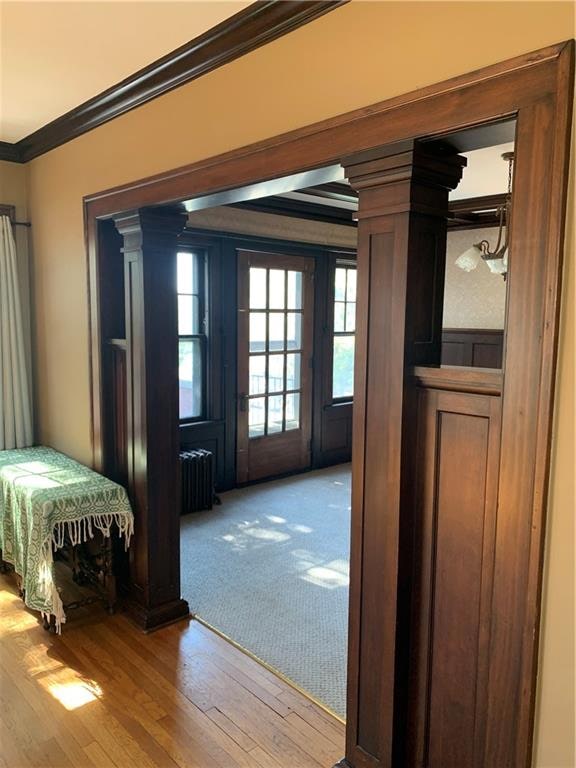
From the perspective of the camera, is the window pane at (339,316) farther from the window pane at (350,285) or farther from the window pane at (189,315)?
the window pane at (189,315)

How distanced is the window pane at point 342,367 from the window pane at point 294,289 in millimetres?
654

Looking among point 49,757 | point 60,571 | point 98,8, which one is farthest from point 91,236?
point 49,757

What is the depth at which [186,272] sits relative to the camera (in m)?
4.79

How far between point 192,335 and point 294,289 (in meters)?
1.18

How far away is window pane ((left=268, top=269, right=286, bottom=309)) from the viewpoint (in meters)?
5.31

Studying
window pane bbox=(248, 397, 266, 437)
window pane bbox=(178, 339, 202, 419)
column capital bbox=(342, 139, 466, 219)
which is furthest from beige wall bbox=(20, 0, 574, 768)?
window pane bbox=(248, 397, 266, 437)

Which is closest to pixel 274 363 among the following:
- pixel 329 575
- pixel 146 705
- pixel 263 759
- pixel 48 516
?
pixel 329 575

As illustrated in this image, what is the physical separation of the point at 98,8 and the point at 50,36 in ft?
1.20

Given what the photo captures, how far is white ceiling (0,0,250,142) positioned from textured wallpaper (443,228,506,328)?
4.13 meters

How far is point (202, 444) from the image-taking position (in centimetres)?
493

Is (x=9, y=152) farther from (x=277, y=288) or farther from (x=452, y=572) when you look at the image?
(x=452, y=572)

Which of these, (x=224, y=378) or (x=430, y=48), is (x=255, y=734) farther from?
(x=224, y=378)

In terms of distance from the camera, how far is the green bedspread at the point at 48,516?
108 inches

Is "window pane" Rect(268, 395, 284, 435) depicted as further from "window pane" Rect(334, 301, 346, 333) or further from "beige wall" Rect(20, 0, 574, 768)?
"beige wall" Rect(20, 0, 574, 768)
